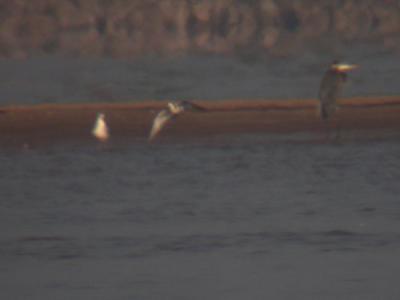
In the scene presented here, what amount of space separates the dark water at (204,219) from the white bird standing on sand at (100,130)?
13.9 inches

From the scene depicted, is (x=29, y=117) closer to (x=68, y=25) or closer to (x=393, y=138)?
(x=393, y=138)

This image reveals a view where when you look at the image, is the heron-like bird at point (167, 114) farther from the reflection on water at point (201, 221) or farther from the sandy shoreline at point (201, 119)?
the reflection on water at point (201, 221)

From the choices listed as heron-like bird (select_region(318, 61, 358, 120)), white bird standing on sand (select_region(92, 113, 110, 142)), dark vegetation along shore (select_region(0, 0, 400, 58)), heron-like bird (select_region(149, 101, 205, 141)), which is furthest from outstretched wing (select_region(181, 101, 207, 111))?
dark vegetation along shore (select_region(0, 0, 400, 58))

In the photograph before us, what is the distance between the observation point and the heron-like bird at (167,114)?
699 inches

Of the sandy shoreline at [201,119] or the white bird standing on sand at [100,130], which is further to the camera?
the sandy shoreline at [201,119]

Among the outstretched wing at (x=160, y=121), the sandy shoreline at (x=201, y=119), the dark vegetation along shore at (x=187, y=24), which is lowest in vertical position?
the sandy shoreline at (x=201, y=119)

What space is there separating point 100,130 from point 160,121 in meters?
0.68

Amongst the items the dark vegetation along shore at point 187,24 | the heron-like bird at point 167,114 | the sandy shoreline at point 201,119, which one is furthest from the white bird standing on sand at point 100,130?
the dark vegetation along shore at point 187,24

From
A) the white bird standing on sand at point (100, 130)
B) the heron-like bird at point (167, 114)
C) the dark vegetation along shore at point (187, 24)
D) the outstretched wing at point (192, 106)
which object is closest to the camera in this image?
the white bird standing on sand at point (100, 130)

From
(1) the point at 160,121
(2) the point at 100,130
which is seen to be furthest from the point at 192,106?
(2) the point at 100,130

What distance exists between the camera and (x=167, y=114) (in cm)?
1809

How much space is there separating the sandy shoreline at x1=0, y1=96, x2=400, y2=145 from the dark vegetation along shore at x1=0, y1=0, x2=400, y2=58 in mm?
6436

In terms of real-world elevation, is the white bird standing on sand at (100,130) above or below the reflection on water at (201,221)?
below

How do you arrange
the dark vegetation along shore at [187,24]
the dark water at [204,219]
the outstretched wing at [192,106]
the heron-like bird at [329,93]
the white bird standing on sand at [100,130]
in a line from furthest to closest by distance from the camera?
the dark vegetation along shore at [187,24] < the outstretched wing at [192,106] < the heron-like bird at [329,93] < the white bird standing on sand at [100,130] < the dark water at [204,219]
